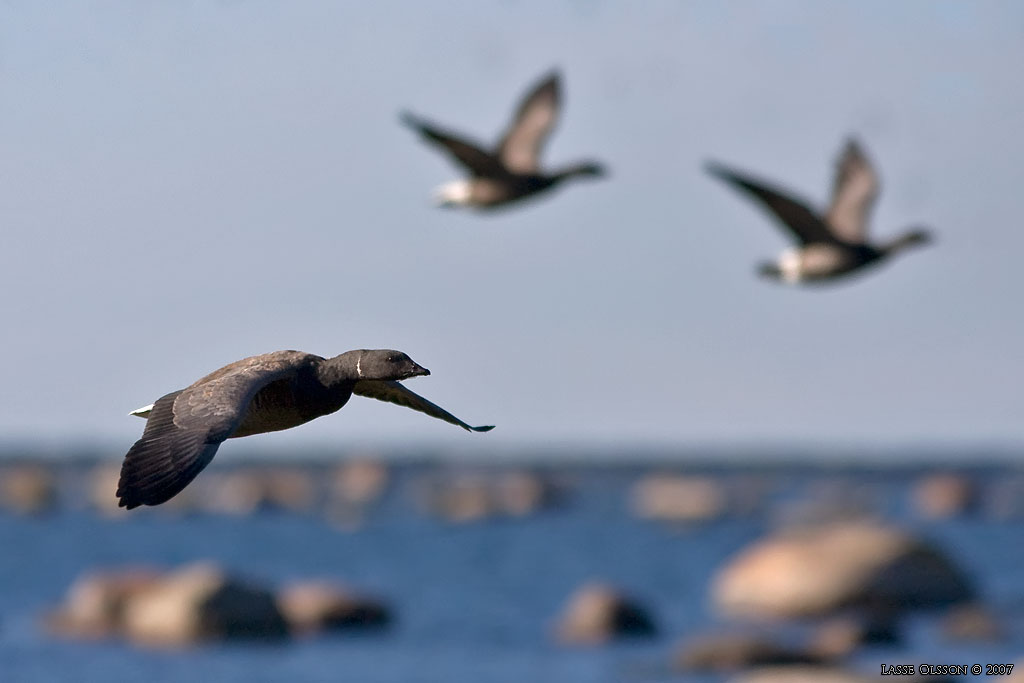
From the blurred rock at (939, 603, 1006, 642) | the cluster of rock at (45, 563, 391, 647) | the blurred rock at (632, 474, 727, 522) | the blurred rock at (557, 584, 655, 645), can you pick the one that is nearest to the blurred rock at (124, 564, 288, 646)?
the cluster of rock at (45, 563, 391, 647)

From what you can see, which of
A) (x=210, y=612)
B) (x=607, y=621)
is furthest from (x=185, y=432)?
(x=607, y=621)

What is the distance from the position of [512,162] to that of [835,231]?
4100 millimetres

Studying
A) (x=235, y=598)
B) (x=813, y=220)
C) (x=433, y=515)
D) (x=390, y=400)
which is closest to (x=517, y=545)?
(x=433, y=515)

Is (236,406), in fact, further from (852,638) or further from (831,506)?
(831,506)

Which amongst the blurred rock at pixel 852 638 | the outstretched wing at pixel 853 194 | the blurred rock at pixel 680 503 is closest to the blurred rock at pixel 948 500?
the blurred rock at pixel 680 503

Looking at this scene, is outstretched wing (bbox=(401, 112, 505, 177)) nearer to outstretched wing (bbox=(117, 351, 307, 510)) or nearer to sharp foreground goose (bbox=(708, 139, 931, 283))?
sharp foreground goose (bbox=(708, 139, 931, 283))

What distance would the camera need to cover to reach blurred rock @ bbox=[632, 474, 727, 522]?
440 ft

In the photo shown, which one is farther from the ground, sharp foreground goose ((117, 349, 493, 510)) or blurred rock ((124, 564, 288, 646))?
blurred rock ((124, 564, 288, 646))

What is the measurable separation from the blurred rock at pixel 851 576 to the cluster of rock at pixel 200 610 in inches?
427

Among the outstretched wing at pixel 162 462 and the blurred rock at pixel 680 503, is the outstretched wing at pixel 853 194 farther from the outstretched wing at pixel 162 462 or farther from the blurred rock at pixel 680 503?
the blurred rock at pixel 680 503

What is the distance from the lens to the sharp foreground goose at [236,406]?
31.9ft

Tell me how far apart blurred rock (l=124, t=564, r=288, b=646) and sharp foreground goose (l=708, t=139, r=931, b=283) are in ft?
72.8

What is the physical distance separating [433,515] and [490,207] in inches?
4923

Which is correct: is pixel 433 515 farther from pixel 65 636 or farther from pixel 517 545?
pixel 65 636
